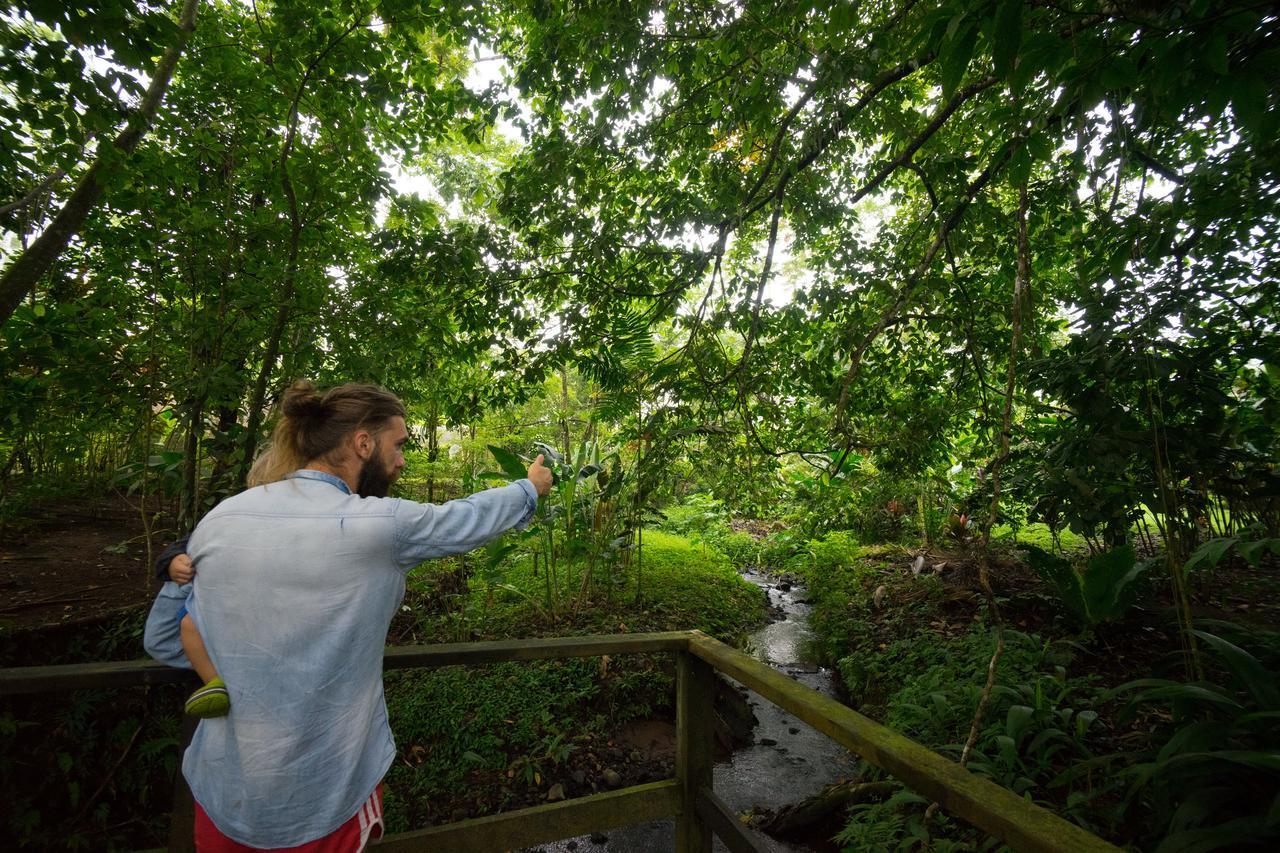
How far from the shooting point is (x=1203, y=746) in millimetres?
1868

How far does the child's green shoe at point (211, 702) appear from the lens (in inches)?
45.6

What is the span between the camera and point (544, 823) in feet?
5.74

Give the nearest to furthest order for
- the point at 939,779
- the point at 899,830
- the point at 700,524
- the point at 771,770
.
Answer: the point at 939,779
the point at 899,830
the point at 771,770
the point at 700,524

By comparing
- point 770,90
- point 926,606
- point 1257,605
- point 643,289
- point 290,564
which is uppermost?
point 770,90

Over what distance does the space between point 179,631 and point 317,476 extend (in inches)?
21.8

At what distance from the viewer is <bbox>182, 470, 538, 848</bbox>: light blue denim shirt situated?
46.1 inches

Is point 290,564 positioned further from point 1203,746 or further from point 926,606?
point 926,606

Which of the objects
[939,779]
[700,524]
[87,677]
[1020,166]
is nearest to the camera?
[939,779]

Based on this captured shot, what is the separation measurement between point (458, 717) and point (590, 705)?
0.95m

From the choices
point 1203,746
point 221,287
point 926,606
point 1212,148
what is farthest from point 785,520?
point 221,287

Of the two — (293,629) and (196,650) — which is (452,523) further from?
(196,650)

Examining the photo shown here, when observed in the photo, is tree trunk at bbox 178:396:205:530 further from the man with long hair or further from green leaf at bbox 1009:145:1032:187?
green leaf at bbox 1009:145:1032:187

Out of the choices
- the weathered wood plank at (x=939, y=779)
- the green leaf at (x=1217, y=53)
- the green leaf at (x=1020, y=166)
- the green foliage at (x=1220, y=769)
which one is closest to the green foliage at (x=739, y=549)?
the green foliage at (x=1220, y=769)

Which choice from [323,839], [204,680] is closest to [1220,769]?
[323,839]
